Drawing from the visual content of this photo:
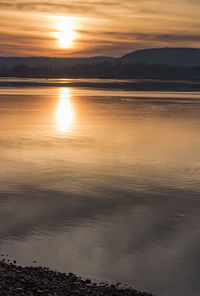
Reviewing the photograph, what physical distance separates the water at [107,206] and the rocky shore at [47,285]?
1.55 feet

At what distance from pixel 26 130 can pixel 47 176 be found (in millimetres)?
14171

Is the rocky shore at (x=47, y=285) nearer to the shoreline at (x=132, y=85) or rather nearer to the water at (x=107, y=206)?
the water at (x=107, y=206)

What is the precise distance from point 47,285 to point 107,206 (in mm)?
5569

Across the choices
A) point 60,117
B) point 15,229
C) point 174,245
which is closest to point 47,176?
point 15,229

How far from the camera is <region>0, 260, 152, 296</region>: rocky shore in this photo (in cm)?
838

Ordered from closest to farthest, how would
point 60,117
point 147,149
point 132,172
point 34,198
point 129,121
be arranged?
1. point 34,198
2. point 132,172
3. point 147,149
4. point 129,121
5. point 60,117

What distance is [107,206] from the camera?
14062mm

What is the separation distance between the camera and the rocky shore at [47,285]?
838 centimetres

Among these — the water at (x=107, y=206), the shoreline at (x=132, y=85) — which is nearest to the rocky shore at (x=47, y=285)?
the water at (x=107, y=206)

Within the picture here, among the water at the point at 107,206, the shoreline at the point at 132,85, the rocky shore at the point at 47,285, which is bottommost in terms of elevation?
the rocky shore at the point at 47,285

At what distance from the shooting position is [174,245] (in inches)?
441

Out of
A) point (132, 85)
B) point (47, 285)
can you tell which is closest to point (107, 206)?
point (47, 285)

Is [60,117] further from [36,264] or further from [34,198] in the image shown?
[36,264]

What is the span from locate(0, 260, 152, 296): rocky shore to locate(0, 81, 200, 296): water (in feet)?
1.55
